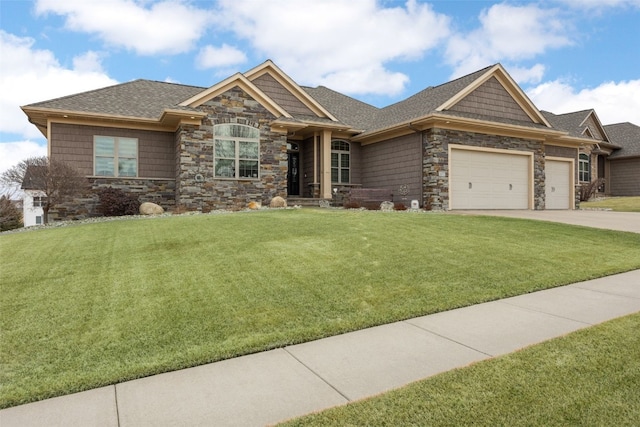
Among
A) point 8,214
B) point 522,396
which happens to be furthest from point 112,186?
point 522,396

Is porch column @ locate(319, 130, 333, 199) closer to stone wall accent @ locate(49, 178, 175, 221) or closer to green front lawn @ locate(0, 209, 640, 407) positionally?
stone wall accent @ locate(49, 178, 175, 221)

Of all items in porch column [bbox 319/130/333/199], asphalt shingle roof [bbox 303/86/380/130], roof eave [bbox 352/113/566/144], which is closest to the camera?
roof eave [bbox 352/113/566/144]

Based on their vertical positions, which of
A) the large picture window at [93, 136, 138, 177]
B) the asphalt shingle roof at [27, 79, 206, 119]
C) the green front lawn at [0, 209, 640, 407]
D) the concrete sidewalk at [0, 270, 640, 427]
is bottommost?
the concrete sidewalk at [0, 270, 640, 427]

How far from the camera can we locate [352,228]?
9359mm

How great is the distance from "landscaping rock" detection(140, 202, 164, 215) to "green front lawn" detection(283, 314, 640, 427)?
561 inches

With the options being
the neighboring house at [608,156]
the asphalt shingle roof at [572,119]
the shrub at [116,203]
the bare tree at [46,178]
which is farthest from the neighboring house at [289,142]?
the neighboring house at [608,156]

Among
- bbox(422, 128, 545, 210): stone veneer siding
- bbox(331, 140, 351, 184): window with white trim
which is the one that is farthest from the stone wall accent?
bbox(422, 128, 545, 210): stone veneer siding

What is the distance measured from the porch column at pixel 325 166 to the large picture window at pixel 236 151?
329cm

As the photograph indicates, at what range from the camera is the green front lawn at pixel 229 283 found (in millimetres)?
3598

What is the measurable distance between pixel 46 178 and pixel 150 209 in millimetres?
3452

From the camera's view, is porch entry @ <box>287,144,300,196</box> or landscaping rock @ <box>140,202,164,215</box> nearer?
landscaping rock @ <box>140,202,164,215</box>

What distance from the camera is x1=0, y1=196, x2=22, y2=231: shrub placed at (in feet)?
47.0

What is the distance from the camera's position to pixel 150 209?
15305mm

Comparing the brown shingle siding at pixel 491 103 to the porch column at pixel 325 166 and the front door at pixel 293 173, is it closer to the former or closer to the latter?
the porch column at pixel 325 166
